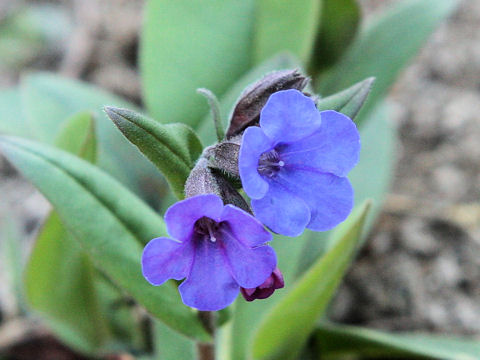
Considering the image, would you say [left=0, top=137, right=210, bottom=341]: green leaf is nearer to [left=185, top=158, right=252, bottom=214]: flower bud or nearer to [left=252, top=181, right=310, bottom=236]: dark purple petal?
[left=185, top=158, right=252, bottom=214]: flower bud

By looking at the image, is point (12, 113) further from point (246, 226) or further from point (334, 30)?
point (246, 226)

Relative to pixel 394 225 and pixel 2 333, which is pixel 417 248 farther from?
pixel 2 333

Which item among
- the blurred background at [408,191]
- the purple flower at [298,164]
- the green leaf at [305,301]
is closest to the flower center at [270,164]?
the purple flower at [298,164]

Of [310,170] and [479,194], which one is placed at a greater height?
[310,170]

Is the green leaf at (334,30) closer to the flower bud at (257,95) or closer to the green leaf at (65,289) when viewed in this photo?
the flower bud at (257,95)

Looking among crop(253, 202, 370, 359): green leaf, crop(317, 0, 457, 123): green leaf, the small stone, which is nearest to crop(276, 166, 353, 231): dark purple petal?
crop(253, 202, 370, 359): green leaf

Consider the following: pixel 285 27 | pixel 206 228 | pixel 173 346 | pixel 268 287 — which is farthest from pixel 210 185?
pixel 285 27

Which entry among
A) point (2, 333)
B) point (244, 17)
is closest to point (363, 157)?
point (244, 17)
